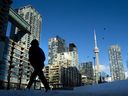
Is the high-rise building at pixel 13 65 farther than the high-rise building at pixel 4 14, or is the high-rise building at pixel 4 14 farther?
the high-rise building at pixel 4 14

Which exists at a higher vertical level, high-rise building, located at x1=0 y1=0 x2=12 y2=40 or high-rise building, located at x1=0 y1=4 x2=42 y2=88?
high-rise building, located at x1=0 y1=0 x2=12 y2=40

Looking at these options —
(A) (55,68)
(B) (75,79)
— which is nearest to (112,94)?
(A) (55,68)

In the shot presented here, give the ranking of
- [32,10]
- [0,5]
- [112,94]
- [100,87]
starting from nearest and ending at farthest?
[112,94] < [100,87] < [0,5] < [32,10]

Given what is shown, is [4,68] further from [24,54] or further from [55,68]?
[55,68]

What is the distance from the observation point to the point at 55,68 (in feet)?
496

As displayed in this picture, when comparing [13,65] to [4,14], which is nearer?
[13,65]

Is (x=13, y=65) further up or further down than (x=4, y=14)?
further down

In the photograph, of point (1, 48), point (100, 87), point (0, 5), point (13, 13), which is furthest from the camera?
point (13, 13)

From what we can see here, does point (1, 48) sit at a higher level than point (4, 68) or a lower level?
higher

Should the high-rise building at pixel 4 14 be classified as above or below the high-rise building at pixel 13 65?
above

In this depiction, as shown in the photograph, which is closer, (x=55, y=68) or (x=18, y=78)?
(x=18, y=78)

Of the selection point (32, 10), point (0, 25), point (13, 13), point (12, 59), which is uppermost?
point (32, 10)

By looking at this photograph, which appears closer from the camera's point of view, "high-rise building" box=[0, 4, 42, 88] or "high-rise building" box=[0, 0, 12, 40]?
"high-rise building" box=[0, 4, 42, 88]

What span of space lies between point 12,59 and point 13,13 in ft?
101
